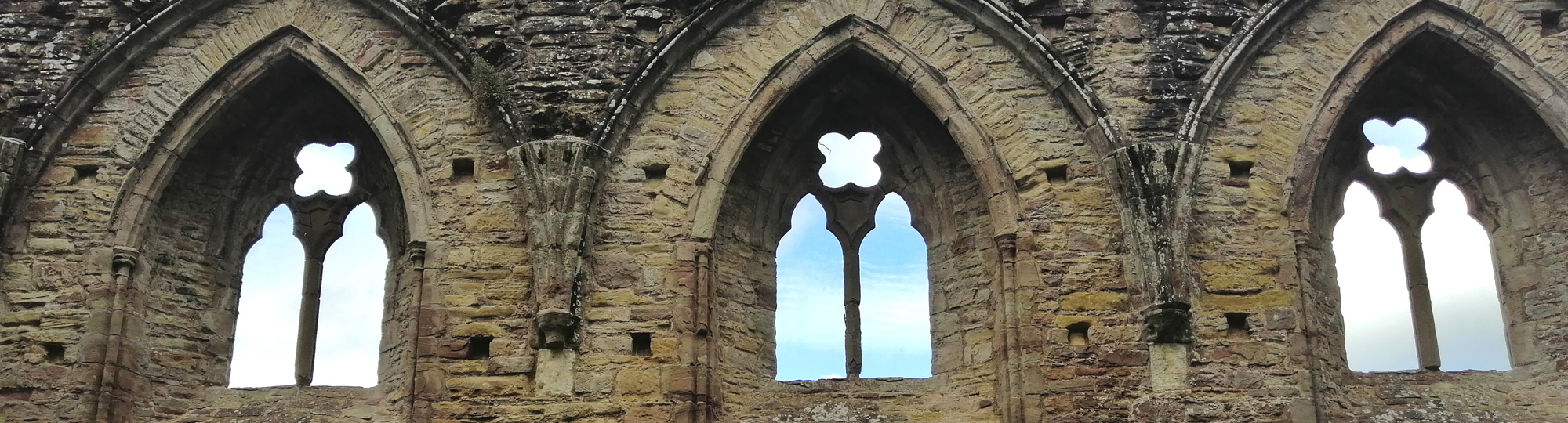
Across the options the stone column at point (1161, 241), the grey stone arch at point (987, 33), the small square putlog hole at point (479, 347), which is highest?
the grey stone arch at point (987, 33)

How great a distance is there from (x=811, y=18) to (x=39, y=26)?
4863 mm

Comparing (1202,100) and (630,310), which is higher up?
(1202,100)

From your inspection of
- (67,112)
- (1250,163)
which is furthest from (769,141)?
(67,112)

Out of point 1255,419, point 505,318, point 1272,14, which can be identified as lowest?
point 1255,419

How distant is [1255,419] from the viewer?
846 cm

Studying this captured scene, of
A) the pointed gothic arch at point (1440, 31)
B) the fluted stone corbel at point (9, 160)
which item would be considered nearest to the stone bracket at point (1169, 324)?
the pointed gothic arch at point (1440, 31)

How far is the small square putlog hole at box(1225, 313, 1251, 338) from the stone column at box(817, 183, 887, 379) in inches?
85.1

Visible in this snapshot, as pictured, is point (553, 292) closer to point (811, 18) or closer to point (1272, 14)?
point (811, 18)

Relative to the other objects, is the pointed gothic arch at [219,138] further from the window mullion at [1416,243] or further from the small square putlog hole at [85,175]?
the window mullion at [1416,243]

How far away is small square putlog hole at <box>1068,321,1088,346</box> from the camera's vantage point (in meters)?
8.72

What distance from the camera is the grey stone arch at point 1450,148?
363 inches

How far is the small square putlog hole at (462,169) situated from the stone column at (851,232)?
7.19 feet

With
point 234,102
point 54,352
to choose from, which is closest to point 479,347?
point 234,102

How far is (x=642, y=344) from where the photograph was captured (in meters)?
8.84
